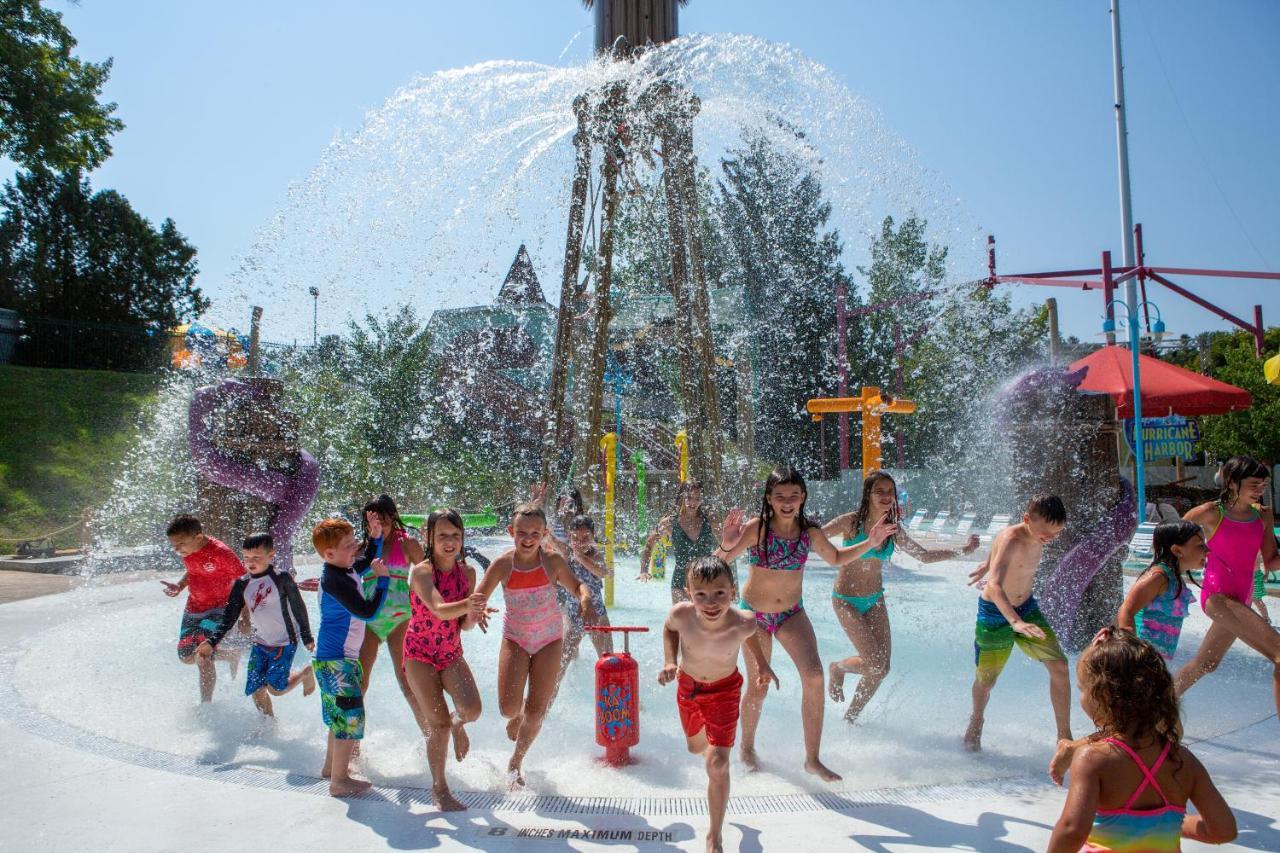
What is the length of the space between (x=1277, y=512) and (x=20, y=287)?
120 feet

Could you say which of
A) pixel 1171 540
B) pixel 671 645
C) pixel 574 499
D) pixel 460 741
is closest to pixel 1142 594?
pixel 1171 540

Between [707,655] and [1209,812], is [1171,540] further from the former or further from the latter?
[1209,812]

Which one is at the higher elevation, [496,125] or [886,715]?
[496,125]

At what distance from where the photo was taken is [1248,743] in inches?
192

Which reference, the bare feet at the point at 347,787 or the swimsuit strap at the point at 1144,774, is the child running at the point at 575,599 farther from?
the swimsuit strap at the point at 1144,774

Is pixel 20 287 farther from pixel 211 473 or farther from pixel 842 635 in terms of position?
pixel 842 635

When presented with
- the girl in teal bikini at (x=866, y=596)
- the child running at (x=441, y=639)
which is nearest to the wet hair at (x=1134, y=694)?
the child running at (x=441, y=639)

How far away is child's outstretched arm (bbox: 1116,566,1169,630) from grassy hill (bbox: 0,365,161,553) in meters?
16.3

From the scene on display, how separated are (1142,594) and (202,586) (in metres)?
5.38

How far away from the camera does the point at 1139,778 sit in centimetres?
219

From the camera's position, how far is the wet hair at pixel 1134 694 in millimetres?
2215

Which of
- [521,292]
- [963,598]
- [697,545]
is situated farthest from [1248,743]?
[521,292]

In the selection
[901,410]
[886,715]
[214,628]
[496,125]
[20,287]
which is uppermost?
[20,287]

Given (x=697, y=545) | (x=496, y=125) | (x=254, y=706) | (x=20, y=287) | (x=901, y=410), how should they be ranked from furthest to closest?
(x=20, y=287) → (x=901, y=410) → (x=496, y=125) → (x=697, y=545) → (x=254, y=706)
